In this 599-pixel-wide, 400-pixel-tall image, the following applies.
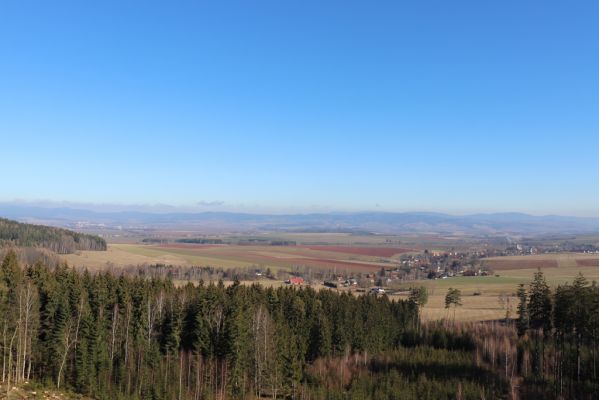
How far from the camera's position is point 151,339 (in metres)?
42.8

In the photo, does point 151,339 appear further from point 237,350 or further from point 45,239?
point 45,239

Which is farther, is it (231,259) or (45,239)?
(231,259)

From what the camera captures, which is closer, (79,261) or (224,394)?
(224,394)

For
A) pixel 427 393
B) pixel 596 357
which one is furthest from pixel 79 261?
pixel 596 357

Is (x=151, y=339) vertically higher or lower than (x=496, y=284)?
higher

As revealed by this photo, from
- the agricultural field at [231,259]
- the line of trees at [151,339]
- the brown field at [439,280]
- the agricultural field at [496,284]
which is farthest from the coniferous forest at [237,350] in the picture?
the agricultural field at [231,259]

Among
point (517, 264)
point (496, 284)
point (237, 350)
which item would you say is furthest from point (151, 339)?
point (517, 264)

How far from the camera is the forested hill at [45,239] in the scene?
4796 inches

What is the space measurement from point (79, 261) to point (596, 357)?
106235 mm

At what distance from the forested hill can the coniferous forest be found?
85.0 metres

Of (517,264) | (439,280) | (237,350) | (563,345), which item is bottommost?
(439,280)

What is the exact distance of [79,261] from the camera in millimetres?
112750

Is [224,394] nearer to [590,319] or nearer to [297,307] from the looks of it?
[297,307]

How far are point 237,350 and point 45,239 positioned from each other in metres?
113
